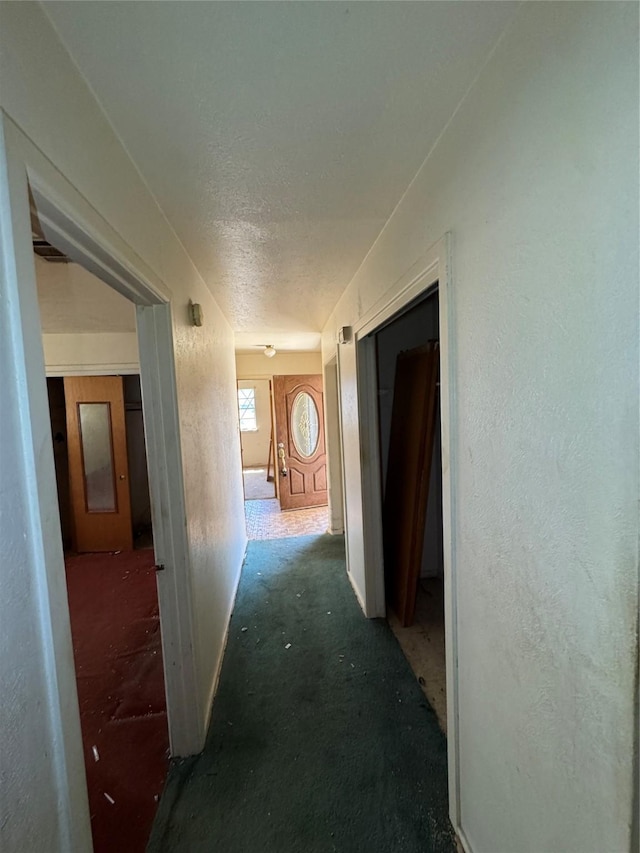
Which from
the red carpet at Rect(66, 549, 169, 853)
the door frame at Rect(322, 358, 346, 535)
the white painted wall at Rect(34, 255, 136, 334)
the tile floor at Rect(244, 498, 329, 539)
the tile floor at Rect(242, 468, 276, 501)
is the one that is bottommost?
the red carpet at Rect(66, 549, 169, 853)

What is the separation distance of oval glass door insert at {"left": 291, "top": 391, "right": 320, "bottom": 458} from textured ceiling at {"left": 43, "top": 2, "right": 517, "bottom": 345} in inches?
157

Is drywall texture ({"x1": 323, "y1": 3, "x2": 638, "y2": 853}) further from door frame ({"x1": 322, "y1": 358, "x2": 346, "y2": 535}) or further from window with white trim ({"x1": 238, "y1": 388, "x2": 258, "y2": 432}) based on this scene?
window with white trim ({"x1": 238, "y1": 388, "x2": 258, "y2": 432})

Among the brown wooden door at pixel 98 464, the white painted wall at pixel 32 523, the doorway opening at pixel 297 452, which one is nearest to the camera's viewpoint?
the white painted wall at pixel 32 523

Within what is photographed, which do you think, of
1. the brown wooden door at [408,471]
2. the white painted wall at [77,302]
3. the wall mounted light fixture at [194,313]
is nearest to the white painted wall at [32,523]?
the wall mounted light fixture at [194,313]

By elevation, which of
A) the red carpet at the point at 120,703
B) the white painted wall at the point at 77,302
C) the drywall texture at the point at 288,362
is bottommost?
the red carpet at the point at 120,703

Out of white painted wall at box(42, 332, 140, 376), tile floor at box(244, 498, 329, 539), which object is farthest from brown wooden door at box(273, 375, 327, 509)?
white painted wall at box(42, 332, 140, 376)

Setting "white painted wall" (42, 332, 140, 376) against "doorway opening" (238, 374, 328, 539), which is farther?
"doorway opening" (238, 374, 328, 539)

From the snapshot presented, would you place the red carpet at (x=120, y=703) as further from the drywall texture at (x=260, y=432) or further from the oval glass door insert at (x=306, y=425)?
the drywall texture at (x=260, y=432)

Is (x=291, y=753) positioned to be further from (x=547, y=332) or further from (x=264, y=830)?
(x=547, y=332)

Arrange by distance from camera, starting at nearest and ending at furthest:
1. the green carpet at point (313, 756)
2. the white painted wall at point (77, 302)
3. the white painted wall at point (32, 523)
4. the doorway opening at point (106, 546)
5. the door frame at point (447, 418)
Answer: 1. the white painted wall at point (32, 523)
2. the door frame at point (447, 418)
3. the green carpet at point (313, 756)
4. the doorway opening at point (106, 546)
5. the white painted wall at point (77, 302)

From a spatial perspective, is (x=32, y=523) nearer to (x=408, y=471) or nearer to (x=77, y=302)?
(x=408, y=471)

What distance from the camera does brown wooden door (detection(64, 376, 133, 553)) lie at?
4363mm

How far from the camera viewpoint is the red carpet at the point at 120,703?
1.52 metres

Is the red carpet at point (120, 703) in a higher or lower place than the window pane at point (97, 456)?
lower
